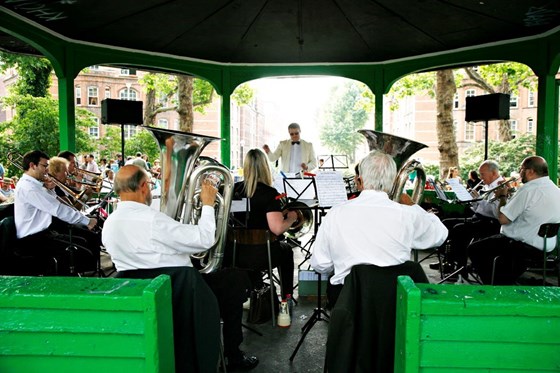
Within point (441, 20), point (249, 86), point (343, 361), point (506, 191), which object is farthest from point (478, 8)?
point (249, 86)

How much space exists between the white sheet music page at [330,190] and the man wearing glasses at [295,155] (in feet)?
12.1

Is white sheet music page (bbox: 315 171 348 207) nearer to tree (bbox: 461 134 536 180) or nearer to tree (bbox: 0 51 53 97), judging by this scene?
tree (bbox: 461 134 536 180)

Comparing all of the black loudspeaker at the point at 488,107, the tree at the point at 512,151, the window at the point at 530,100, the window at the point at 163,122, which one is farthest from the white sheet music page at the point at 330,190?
the window at the point at 163,122

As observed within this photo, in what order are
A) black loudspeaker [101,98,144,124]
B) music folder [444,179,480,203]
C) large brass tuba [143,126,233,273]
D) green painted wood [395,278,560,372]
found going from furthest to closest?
black loudspeaker [101,98,144,124] < music folder [444,179,480,203] < large brass tuba [143,126,233,273] < green painted wood [395,278,560,372]

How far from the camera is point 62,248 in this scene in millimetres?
4605

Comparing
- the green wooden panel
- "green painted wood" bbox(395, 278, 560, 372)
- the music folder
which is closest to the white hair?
"green painted wood" bbox(395, 278, 560, 372)

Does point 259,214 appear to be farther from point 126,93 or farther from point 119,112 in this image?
point 126,93

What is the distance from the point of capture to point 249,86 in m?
21.9

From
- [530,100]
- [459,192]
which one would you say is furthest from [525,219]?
[530,100]

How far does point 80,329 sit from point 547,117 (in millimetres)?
7062

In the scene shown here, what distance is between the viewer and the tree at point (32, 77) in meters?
20.5

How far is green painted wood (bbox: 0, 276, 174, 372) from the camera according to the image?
51.8 inches

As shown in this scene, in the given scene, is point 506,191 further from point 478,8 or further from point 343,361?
point 343,361

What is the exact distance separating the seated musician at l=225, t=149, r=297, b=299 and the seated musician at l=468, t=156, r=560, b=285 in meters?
2.19
